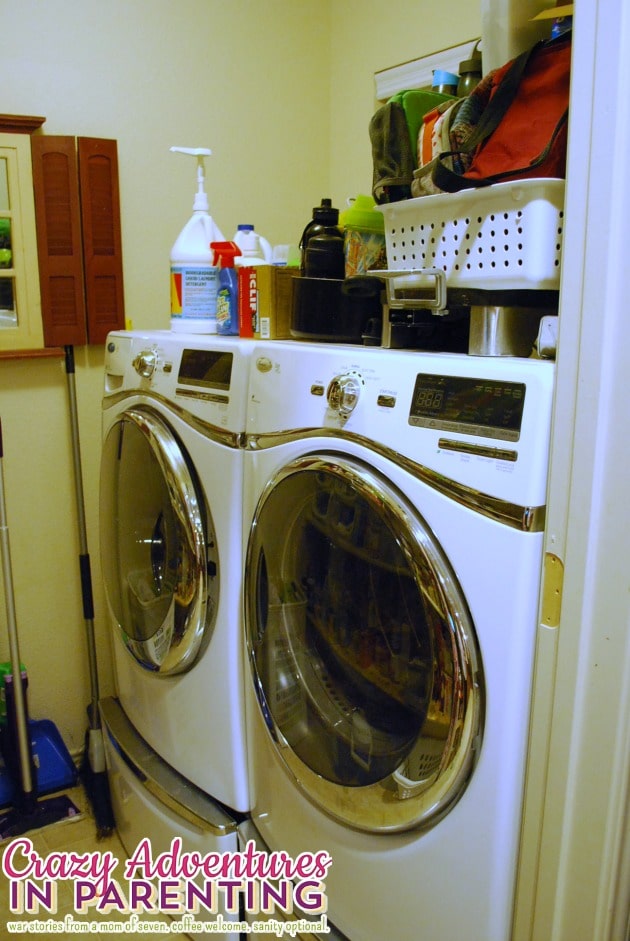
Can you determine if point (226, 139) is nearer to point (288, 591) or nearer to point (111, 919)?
point (288, 591)

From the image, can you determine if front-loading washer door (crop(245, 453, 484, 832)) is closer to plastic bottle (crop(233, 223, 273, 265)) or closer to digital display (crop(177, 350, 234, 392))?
digital display (crop(177, 350, 234, 392))

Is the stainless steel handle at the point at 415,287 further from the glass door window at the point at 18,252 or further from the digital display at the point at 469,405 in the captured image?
the glass door window at the point at 18,252

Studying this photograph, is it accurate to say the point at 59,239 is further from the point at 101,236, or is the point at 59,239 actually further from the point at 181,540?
the point at 181,540

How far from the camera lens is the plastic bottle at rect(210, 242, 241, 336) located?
163 centimetres

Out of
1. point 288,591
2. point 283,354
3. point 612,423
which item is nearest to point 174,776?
point 288,591

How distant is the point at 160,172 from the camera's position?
2.10 m

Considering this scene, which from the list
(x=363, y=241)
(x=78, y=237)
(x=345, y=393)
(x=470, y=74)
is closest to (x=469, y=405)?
(x=345, y=393)

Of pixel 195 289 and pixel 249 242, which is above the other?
pixel 249 242

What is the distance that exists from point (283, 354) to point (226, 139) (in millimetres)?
1255

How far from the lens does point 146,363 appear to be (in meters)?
1.59

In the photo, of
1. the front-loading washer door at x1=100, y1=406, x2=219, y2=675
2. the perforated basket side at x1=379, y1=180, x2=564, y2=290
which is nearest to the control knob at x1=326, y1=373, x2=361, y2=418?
the perforated basket side at x1=379, y1=180, x2=564, y2=290

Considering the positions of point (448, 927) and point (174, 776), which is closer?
point (448, 927)

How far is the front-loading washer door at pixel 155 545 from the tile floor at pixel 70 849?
1.93 ft

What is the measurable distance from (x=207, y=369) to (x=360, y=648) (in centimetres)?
61
